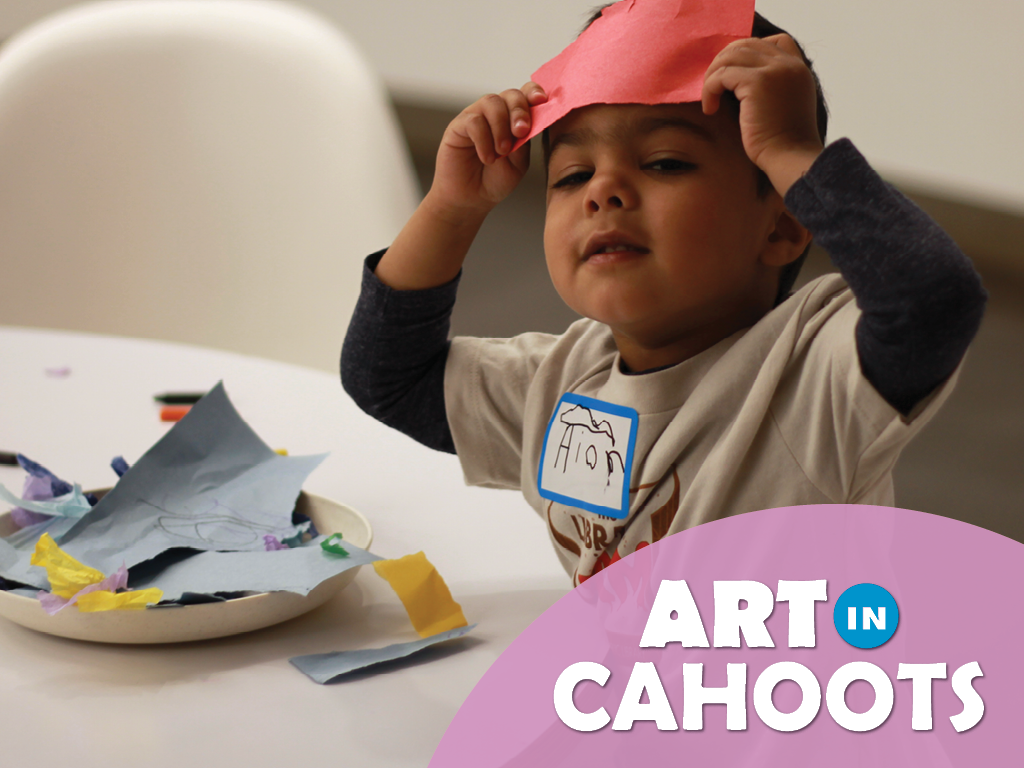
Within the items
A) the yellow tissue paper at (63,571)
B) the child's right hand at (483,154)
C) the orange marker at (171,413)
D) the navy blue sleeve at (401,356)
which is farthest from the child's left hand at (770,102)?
the orange marker at (171,413)

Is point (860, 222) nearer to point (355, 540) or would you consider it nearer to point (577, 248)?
point (577, 248)

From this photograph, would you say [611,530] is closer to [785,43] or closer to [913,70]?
[785,43]

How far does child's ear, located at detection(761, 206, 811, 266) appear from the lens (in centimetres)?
51

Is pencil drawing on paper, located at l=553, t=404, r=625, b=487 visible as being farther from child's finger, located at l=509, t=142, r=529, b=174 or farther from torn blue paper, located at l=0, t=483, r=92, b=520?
torn blue paper, located at l=0, t=483, r=92, b=520

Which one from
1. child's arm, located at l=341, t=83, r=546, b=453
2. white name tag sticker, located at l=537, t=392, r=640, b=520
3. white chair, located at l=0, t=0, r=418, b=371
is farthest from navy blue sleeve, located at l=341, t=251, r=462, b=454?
white chair, located at l=0, t=0, r=418, b=371

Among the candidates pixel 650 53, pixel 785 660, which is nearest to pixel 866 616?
pixel 785 660

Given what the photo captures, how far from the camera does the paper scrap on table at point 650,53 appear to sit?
46 centimetres

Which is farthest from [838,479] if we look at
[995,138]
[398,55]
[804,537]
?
[398,55]

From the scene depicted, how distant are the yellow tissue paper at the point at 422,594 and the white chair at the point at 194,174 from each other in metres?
0.72

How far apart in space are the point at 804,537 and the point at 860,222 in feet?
0.42

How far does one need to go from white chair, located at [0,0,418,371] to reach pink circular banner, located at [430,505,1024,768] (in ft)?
2.63

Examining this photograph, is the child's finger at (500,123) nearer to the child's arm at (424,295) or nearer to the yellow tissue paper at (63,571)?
the child's arm at (424,295)

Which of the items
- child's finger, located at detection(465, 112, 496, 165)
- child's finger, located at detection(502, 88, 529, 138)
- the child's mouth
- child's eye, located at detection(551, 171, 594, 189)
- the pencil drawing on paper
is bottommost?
the pencil drawing on paper

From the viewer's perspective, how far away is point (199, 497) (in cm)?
59
